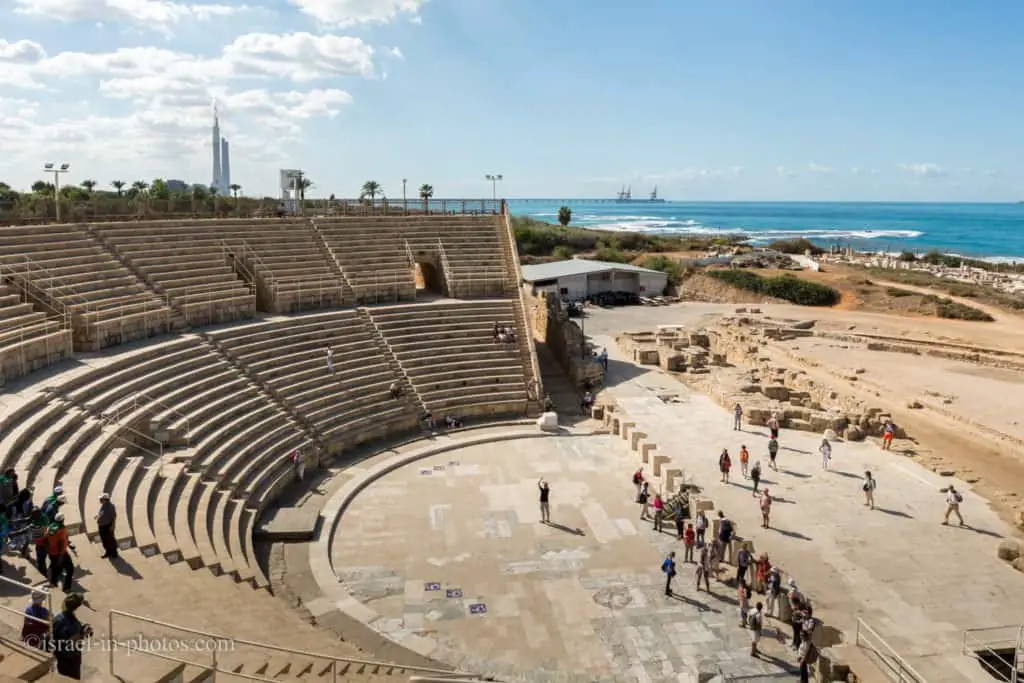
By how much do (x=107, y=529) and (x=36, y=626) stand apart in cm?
409

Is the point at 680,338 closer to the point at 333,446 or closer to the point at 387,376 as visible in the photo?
the point at 387,376

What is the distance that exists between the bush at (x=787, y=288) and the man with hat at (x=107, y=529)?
57.0 metres

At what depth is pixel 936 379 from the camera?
35.9 meters

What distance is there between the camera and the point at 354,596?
590 inches

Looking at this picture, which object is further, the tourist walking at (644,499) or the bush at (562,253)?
the bush at (562,253)

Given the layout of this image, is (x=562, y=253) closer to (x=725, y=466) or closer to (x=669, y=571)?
(x=725, y=466)

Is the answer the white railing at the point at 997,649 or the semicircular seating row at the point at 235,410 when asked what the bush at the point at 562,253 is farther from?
the white railing at the point at 997,649

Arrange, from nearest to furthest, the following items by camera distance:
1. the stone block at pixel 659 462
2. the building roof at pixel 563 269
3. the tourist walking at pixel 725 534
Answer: the tourist walking at pixel 725 534 < the stone block at pixel 659 462 < the building roof at pixel 563 269

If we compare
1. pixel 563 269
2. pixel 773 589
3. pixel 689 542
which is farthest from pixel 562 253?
pixel 773 589

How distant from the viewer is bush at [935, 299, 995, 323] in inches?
2082

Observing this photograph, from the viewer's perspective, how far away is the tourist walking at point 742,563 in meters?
14.7

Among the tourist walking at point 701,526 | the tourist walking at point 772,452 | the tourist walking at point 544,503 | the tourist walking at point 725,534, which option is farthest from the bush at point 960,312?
the tourist walking at point 544,503

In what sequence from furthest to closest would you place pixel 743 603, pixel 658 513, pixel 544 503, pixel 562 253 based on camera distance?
pixel 562 253, pixel 544 503, pixel 658 513, pixel 743 603

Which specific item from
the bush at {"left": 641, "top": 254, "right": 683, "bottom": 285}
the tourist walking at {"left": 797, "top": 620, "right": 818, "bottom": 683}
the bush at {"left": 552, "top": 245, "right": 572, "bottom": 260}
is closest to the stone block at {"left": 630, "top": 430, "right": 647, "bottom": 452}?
the tourist walking at {"left": 797, "top": 620, "right": 818, "bottom": 683}
